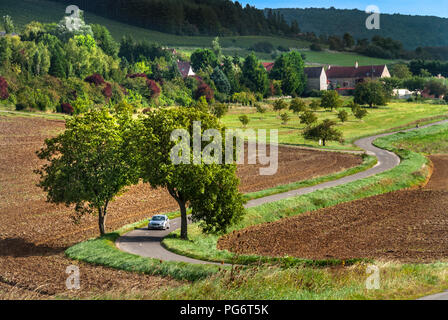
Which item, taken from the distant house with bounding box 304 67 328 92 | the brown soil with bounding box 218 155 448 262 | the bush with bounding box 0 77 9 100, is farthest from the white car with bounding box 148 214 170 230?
the distant house with bounding box 304 67 328 92

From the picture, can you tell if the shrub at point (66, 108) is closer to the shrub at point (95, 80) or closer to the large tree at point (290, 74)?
the shrub at point (95, 80)

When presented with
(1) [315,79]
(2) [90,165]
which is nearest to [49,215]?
(2) [90,165]

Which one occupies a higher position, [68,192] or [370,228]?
[68,192]

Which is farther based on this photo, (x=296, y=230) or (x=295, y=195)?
(x=295, y=195)

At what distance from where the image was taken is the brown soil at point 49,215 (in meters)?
28.3

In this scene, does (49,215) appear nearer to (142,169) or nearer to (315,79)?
(142,169)

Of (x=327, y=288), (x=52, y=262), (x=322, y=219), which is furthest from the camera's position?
(x=322, y=219)

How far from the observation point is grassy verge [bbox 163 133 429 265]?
34156 mm

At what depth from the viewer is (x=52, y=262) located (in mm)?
33156

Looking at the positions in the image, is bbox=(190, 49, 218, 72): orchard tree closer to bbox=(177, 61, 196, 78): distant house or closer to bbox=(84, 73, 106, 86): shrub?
bbox=(177, 61, 196, 78): distant house

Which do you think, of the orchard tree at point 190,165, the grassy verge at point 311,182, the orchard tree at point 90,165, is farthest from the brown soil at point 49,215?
the orchard tree at point 190,165
